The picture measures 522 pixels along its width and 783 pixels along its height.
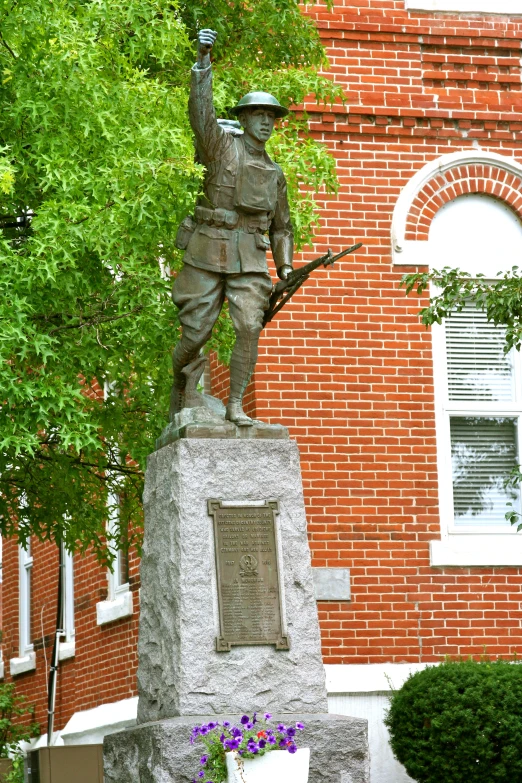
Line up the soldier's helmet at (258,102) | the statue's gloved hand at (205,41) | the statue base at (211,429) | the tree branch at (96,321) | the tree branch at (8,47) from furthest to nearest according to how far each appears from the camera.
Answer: the tree branch at (8,47), the tree branch at (96,321), the soldier's helmet at (258,102), the statue base at (211,429), the statue's gloved hand at (205,41)

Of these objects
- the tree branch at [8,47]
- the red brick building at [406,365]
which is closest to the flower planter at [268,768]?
the red brick building at [406,365]

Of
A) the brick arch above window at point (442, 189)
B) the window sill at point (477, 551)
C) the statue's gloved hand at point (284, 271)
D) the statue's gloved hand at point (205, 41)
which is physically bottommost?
the window sill at point (477, 551)

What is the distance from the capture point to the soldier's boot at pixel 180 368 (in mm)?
9719

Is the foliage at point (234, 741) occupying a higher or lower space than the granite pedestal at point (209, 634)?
lower

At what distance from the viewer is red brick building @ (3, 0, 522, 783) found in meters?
13.7

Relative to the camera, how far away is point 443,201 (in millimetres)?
14734

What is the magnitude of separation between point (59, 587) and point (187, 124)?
24.6ft

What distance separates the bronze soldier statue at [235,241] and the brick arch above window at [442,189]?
4879mm

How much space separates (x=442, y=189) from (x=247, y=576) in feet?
21.7

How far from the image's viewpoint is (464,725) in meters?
11.7

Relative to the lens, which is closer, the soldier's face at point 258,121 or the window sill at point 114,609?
the soldier's face at point 258,121

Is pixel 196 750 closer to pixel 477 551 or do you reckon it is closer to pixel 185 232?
pixel 185 232

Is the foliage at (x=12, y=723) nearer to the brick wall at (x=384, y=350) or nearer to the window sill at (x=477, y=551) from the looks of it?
the brick wall at (x=384, y=350)

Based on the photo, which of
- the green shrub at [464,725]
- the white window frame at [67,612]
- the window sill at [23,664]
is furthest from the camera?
the window sill at [23,664]
